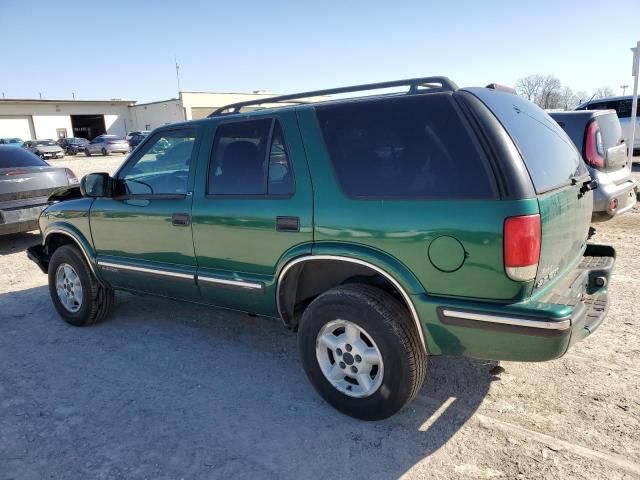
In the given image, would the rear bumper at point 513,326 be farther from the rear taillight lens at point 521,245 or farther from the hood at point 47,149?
the hood at point 47,149

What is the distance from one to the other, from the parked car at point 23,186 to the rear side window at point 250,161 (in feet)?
18.5

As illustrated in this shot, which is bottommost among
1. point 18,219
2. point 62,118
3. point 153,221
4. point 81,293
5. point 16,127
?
point 81,293

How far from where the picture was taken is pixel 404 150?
270 cm

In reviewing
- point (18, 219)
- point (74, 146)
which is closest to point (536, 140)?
point (18, 219)

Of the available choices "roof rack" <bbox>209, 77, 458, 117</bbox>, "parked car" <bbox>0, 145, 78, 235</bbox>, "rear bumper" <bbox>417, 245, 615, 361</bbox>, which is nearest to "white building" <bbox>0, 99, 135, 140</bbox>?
"parked car" <bbox>0, 145, 78, 235</bbox>

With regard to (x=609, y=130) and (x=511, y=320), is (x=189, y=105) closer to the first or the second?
(x=609, y=130)

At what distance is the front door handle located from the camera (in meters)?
3.64

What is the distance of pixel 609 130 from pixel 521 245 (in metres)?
5.08

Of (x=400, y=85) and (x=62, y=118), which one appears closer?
(x=400, y=85)

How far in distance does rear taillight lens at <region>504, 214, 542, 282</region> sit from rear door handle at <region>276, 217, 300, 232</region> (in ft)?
4.09

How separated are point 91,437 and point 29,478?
0.38m

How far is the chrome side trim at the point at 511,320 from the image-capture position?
7.69ft

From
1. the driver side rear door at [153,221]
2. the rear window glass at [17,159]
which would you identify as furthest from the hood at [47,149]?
the driver side rear door at [153,221]

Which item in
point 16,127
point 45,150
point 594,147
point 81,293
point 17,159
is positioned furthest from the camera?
point 16,127
